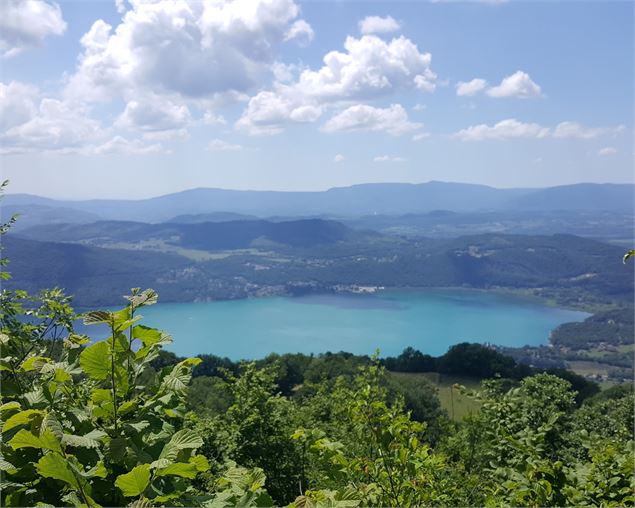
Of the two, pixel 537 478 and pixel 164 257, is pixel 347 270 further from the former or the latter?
pixel 537 478

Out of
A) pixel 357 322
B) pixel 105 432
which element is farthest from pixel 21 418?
pixel 357 322

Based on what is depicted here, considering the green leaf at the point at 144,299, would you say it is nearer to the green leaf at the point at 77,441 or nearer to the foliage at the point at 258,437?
the green leaf at the point at 77,441

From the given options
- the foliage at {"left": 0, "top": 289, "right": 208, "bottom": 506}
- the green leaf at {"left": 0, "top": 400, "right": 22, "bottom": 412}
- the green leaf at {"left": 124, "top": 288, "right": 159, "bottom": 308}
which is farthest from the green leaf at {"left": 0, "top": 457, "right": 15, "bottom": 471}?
the green leaf at {"left": 124, "top": 288, "right": 159, "bottom": 308}

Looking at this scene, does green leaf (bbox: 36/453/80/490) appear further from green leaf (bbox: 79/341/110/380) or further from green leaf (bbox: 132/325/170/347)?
green leaf (bbox: 132/325/170/347)

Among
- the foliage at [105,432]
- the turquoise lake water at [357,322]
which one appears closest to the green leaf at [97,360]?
the foliage at [105,432]

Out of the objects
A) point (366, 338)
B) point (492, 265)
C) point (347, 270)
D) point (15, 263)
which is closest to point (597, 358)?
point (366, 338)
